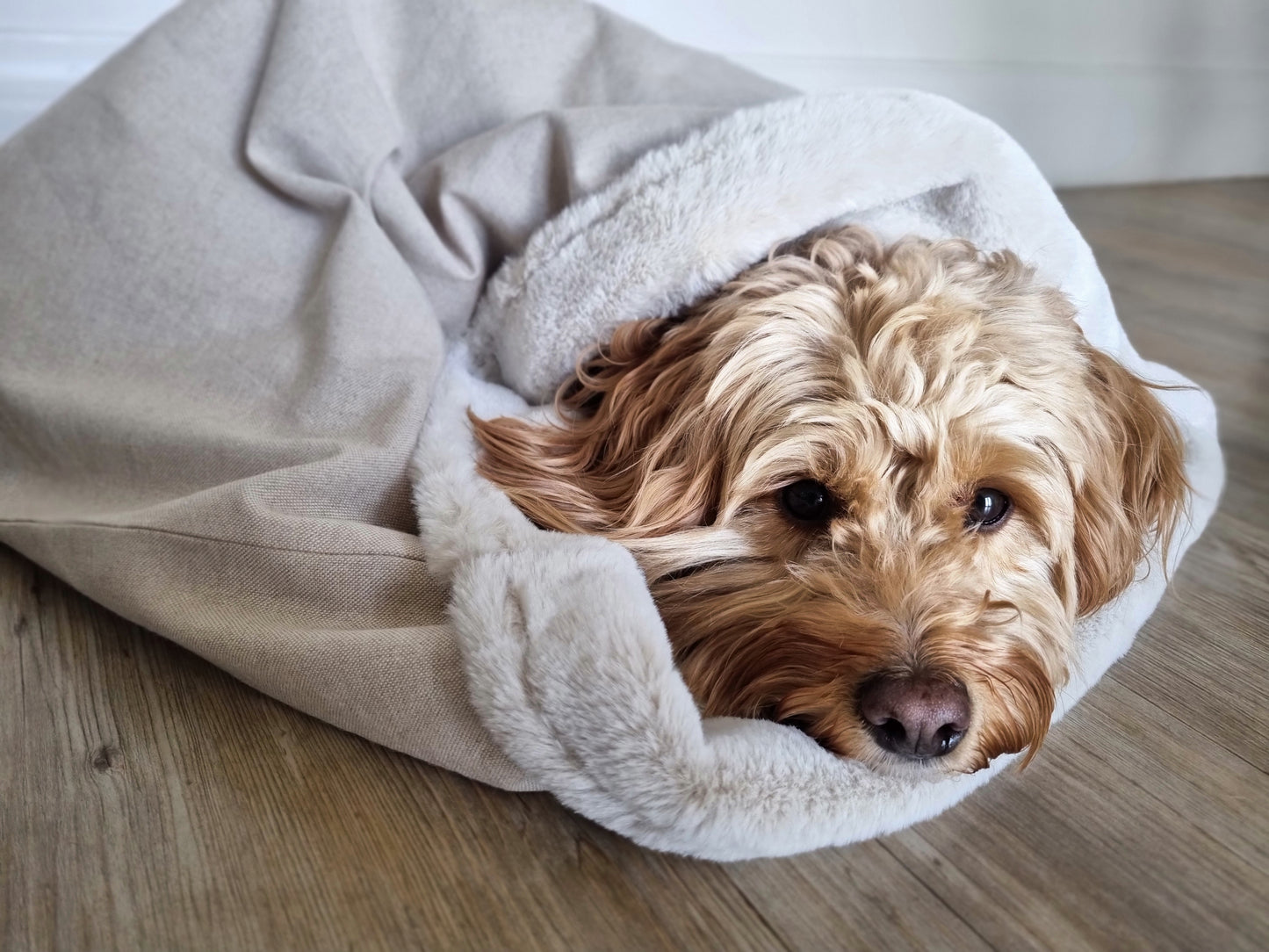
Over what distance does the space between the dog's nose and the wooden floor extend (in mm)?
111

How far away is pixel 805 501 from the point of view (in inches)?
49.1

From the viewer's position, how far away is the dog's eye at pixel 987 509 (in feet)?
4.04

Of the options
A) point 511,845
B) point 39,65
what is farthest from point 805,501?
point 39,65

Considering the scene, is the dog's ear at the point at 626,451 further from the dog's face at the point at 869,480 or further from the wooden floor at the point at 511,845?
the wooden floor at the point at 511,845

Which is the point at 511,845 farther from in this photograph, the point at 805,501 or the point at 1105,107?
the point at 1105,107

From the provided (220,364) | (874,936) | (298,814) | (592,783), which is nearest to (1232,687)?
(874,936)

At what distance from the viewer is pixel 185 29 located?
1.79 m

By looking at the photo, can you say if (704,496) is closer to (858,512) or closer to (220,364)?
(858,512)

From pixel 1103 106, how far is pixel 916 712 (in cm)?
421

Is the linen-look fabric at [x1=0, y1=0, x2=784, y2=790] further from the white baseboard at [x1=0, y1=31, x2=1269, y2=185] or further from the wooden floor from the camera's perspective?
the white baseboard at [x1=0, y1=31, x2=1269, y2=185]

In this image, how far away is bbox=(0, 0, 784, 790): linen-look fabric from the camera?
127cm

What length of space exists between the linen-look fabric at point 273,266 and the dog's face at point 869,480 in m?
0.25

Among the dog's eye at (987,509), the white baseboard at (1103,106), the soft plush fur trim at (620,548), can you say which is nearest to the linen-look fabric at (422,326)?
the soft plush fur trim at (620,548)

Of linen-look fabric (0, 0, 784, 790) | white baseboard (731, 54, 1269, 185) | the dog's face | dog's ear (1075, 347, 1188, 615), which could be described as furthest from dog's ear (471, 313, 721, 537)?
white baseboard (731, 54, 1269, 185)
